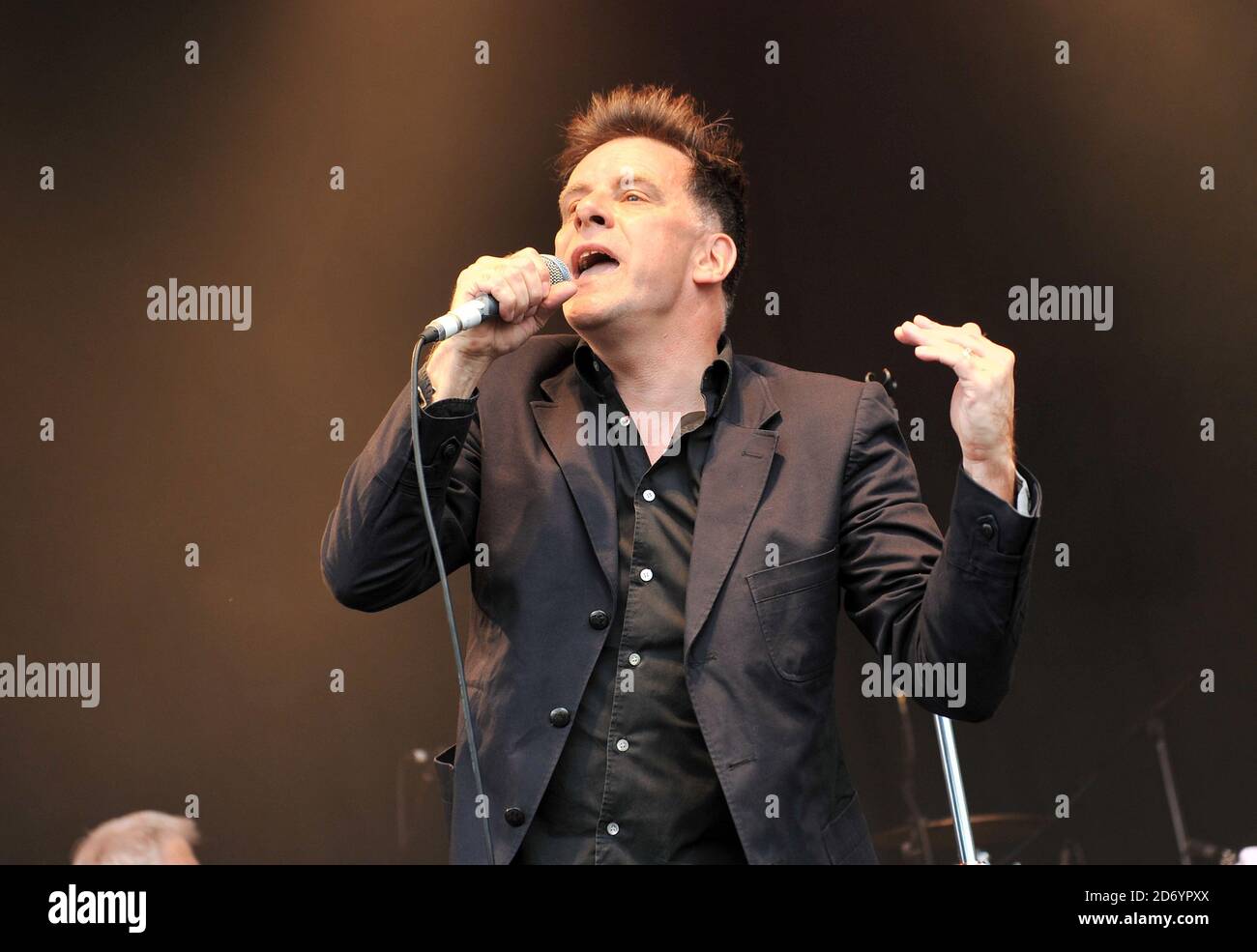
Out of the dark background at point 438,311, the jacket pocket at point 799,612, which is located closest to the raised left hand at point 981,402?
the jacket pocket at point 799,612

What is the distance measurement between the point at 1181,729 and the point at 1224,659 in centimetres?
22

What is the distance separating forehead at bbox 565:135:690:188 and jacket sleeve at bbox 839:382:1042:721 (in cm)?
47

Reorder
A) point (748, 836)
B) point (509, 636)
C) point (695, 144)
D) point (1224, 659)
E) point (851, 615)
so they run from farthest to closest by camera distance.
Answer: point (1224, 659)
point (695, 144)
point (851, 615)
point (509, 636)
point (748, 836)

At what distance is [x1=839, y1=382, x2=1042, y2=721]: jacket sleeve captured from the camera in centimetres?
159

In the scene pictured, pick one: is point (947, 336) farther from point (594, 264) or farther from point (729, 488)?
point (594, 264)

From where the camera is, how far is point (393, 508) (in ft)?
5.60

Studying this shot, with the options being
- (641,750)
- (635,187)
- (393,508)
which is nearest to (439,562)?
(393,508)

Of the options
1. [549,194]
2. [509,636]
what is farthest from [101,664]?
[509,636]

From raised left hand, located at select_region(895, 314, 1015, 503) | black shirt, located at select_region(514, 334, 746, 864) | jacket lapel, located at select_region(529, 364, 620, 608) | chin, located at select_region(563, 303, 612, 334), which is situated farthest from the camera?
chin, located at select_region(563, 303, 612, 334)

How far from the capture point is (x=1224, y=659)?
3797 millimetres

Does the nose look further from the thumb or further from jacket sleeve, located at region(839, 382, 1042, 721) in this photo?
jacket sleeve, located at region(839, 382, 1042, 721)

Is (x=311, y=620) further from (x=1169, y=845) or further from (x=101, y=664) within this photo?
(x=1169, y=845)

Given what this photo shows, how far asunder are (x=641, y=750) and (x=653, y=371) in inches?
23.1

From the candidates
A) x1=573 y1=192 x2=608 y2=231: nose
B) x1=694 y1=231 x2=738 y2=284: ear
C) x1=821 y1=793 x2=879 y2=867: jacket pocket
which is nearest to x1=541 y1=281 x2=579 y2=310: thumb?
x1=573 y1=192 x2=608 y2=231: nose
